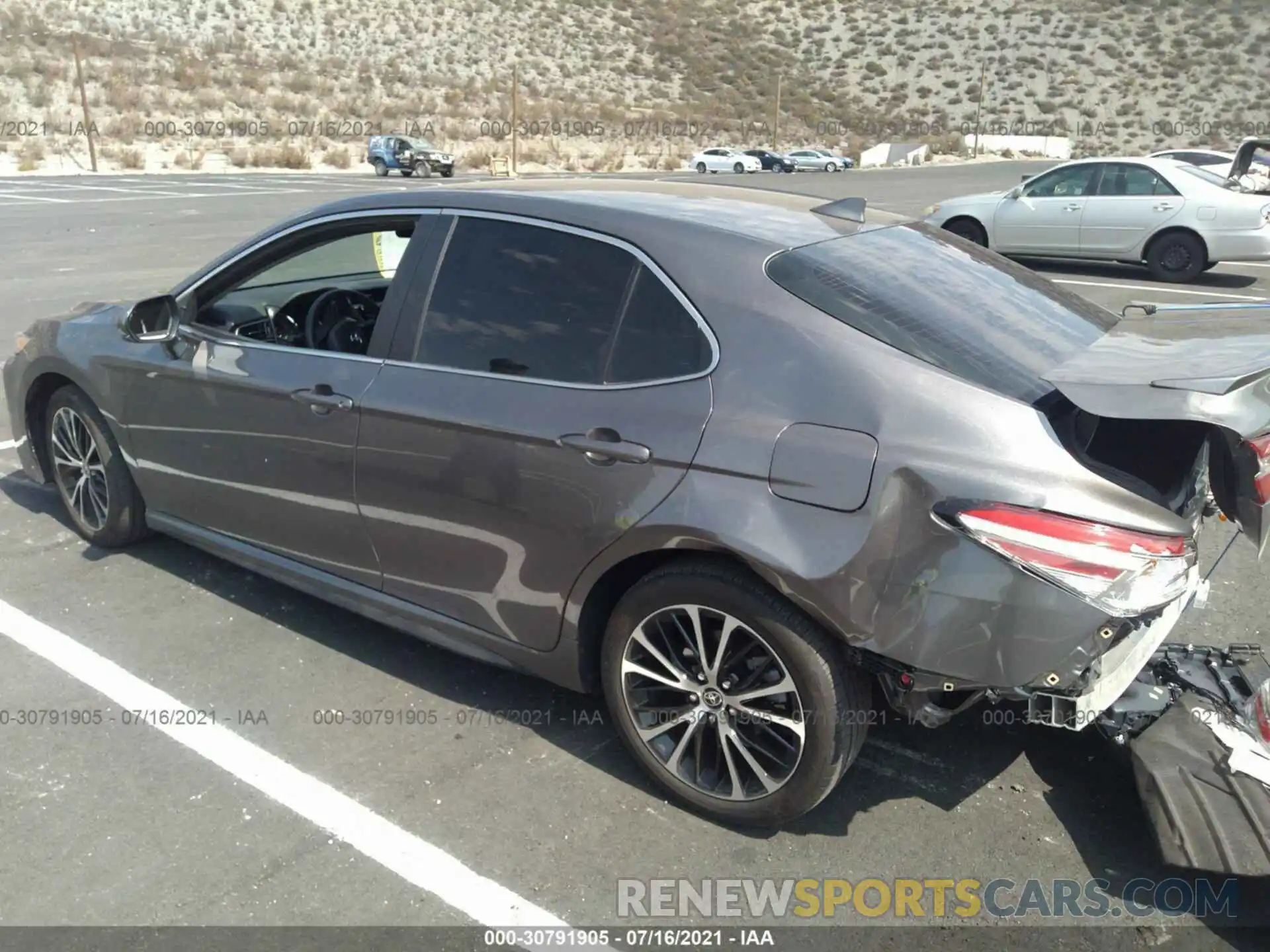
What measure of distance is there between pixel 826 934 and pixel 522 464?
61.1 inches

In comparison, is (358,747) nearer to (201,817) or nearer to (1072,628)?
(201,817)

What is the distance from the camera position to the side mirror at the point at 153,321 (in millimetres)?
4371

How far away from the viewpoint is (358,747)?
364cm

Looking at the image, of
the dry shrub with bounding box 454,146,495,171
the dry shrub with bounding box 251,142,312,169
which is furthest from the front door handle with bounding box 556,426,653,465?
the dry shrub with bounding box 454,146,495,171

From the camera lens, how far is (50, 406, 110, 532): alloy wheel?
4.96 metres

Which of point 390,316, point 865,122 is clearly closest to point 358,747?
point 390,316

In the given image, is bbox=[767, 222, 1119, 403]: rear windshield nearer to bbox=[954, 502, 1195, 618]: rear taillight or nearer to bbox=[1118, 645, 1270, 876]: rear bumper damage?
bbox=[954, 502, 1195, 618]: rear taillight

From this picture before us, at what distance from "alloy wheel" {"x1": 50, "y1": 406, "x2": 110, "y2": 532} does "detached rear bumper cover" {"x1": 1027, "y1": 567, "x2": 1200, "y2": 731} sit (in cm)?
399

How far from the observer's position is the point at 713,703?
3189mm

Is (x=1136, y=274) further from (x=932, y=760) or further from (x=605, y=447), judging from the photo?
(x=605, y=447)

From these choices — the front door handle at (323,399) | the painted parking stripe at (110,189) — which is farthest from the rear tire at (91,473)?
the painted parking stripe at (110,189)

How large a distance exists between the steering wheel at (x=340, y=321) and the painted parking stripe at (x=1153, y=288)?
10395 millimetres

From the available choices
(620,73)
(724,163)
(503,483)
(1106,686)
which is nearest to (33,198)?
(503,483)

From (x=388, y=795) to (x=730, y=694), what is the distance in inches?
44.3
